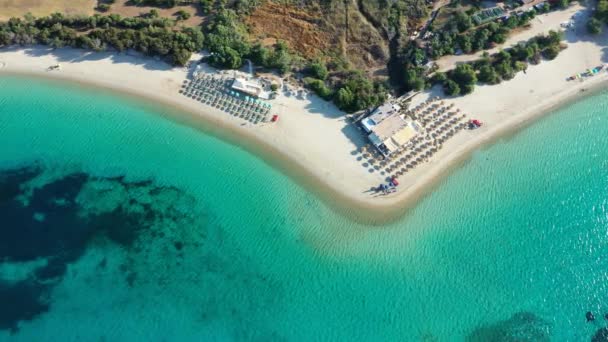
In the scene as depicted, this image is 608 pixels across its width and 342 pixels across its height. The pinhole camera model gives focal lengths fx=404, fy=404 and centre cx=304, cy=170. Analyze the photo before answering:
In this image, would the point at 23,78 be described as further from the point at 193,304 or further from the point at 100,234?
the point at 193,304

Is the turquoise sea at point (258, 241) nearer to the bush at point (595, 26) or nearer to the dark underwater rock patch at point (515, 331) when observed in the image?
the dark underwater rock patch at point (515, 331)

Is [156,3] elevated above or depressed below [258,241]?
above

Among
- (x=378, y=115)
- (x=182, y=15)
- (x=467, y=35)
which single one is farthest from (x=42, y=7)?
(x=467, y=35)

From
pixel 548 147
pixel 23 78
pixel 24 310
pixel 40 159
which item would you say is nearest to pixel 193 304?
→ pixel 24 310

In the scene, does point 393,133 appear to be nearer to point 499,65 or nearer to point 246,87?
point 499,65

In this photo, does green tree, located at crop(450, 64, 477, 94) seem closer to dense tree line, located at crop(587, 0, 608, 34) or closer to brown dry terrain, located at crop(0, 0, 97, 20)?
dense tree line, located at crop(587, 0, 608, 34)

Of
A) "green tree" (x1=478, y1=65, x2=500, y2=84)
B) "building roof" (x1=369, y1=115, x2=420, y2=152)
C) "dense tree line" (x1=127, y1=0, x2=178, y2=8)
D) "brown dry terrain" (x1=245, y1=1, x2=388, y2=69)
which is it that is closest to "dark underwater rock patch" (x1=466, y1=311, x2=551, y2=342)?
"building roof" (x1=369, y1=115, x2=420, y2=152)
